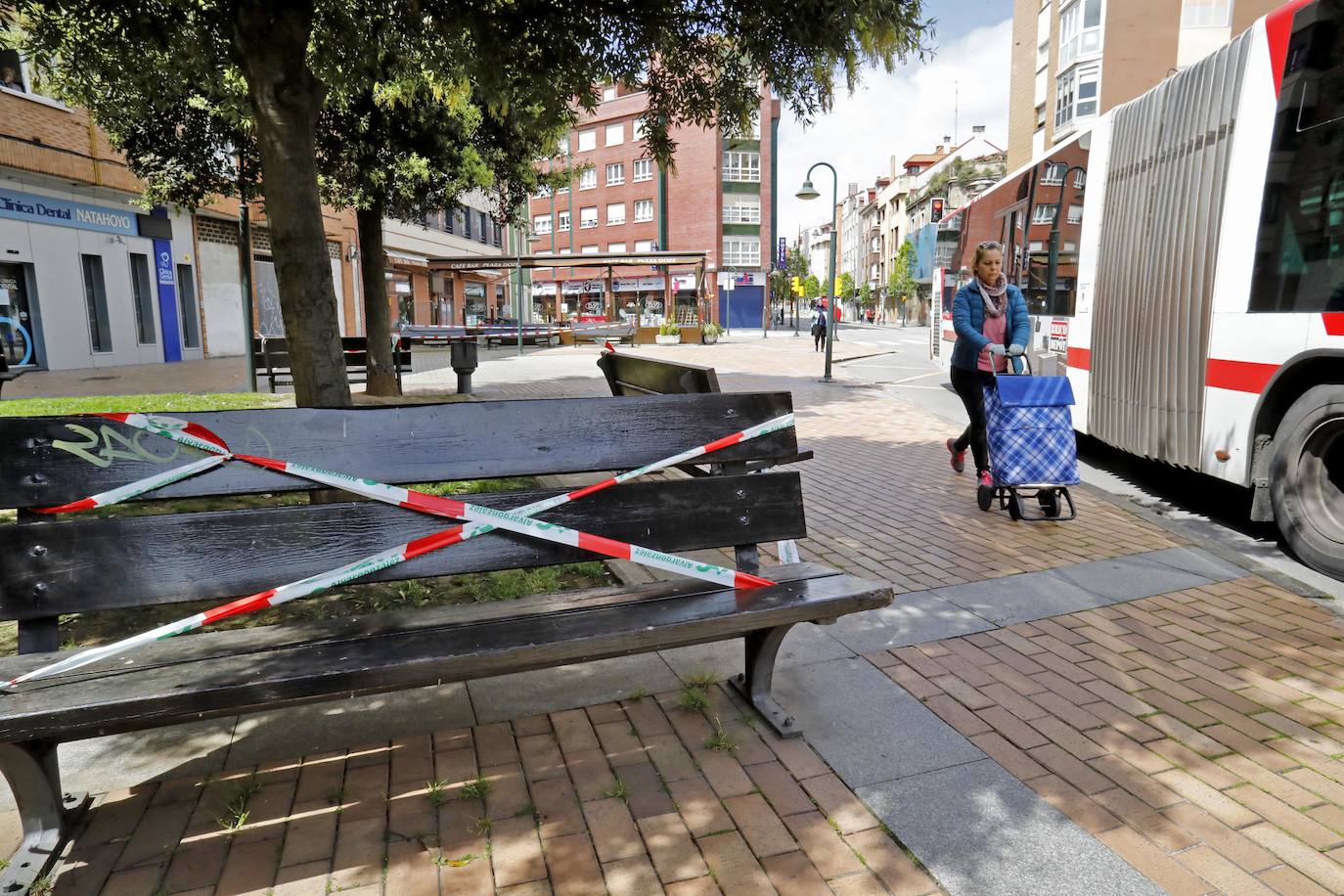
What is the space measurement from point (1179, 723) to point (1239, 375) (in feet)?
11.4

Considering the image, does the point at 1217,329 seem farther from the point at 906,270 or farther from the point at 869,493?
the point at 906,270

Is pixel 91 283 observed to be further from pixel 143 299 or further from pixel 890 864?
pixel 890 864

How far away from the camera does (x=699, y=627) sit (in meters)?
2.68

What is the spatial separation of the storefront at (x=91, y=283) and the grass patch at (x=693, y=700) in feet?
60.9

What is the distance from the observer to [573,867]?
7.61ft

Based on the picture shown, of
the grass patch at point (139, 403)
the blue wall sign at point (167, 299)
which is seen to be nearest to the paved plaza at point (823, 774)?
the grass patch at point (139, 403)

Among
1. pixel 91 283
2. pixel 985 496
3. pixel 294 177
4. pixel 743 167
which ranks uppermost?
pixel 743 167

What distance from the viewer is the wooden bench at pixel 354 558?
2273 mm

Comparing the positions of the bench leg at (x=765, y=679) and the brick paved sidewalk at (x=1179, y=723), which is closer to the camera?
the brick paved sidewalk at (x=1179, y=723)

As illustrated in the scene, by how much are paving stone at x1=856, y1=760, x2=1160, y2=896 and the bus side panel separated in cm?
450

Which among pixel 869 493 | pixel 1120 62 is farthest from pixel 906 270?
pixel 869 493

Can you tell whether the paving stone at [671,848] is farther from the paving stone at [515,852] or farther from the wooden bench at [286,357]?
the wooden bench at [286,357]

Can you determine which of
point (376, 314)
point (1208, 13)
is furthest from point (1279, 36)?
point (1208, 13)

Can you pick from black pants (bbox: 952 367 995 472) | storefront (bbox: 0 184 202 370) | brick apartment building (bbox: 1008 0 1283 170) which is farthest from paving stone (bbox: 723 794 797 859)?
brick apartment building (bbox: 1008 0 1283 170)
